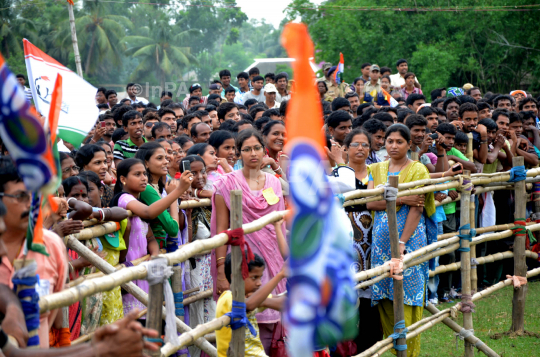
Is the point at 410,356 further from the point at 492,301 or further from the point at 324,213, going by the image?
the point at 324,213

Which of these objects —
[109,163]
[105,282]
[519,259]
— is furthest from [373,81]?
[105,282]

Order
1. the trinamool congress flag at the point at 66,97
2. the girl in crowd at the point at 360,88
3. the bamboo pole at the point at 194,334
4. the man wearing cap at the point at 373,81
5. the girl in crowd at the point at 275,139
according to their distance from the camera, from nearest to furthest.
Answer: the bamboo pole at the point at 194,334 → the trinamool congress flag at the point at 66,97 → the girl in crowd at the point at 275,139 → the girl in crowd at the point at 360,88 → the man wearing cap at the point at 373,81

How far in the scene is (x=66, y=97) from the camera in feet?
12.5

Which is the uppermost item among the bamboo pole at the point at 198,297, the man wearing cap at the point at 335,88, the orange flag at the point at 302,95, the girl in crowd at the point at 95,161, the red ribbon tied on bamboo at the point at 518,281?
the man wearing cap at the point at 335,88

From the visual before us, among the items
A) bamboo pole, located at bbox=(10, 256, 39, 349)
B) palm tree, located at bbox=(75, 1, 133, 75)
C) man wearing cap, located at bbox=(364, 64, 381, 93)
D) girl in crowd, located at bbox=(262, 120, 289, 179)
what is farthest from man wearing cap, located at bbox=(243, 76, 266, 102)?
palm tree, located at bbox=(75, 1, 133, 75)

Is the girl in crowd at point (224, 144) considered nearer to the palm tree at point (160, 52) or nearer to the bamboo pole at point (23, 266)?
the bamboo pole at point (23, 266)

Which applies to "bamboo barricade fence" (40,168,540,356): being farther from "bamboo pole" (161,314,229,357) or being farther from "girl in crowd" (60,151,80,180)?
"girl in crowd" (60,151,80,180)

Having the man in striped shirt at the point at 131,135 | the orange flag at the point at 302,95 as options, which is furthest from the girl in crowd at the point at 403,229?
the orange flag at the point at 302,95

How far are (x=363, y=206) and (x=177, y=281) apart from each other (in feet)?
6.65

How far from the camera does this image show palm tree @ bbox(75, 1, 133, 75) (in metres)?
39.6

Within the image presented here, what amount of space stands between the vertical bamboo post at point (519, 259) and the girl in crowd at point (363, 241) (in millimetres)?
1786

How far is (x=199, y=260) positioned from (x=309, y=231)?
342 centimetres

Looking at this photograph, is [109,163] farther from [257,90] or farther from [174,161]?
[257,90]

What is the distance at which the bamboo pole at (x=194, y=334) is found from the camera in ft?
9.24
